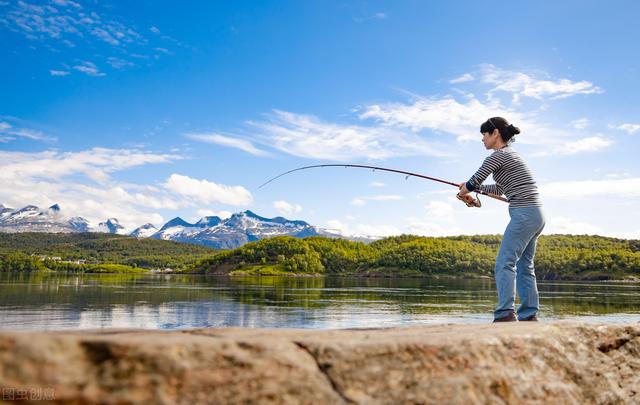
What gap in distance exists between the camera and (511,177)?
22.5 feet

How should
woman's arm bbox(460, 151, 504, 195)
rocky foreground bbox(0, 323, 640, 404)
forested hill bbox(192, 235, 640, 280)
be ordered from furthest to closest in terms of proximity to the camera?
1. forested hill bbox(192, 235, 640, 280)
2. woman's arm bbox(460, 151, 504, 195)
3. rocky foreground bbox(0, 323, 640, 404)

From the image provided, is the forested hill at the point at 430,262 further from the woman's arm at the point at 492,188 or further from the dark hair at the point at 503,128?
the dark hair at the point at 503,128

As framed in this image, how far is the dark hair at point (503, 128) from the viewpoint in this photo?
7058mm

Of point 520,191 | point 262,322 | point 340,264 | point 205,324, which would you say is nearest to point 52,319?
point 205,324

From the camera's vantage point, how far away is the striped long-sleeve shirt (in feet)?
22.1

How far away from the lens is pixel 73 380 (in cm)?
282

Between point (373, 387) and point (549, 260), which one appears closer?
point (373, 387)

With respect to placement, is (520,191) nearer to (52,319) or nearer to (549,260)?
(52,319)

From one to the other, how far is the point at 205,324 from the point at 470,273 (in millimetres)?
142617

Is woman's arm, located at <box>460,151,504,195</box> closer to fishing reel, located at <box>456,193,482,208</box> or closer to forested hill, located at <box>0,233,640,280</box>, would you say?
fishing reel, located at <box>456,193,482,208</box>

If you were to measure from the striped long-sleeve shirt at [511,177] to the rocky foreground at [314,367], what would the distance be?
205cm

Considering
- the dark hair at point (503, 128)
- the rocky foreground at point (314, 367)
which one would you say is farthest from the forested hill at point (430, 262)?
the rocky foreground at point (314, 367)

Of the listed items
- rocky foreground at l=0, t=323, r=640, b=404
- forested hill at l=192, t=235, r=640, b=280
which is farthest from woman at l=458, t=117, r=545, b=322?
forested hill at l=192, t=235, r=640, b=280

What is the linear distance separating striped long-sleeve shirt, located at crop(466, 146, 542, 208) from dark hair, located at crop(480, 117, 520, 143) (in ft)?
0.58
